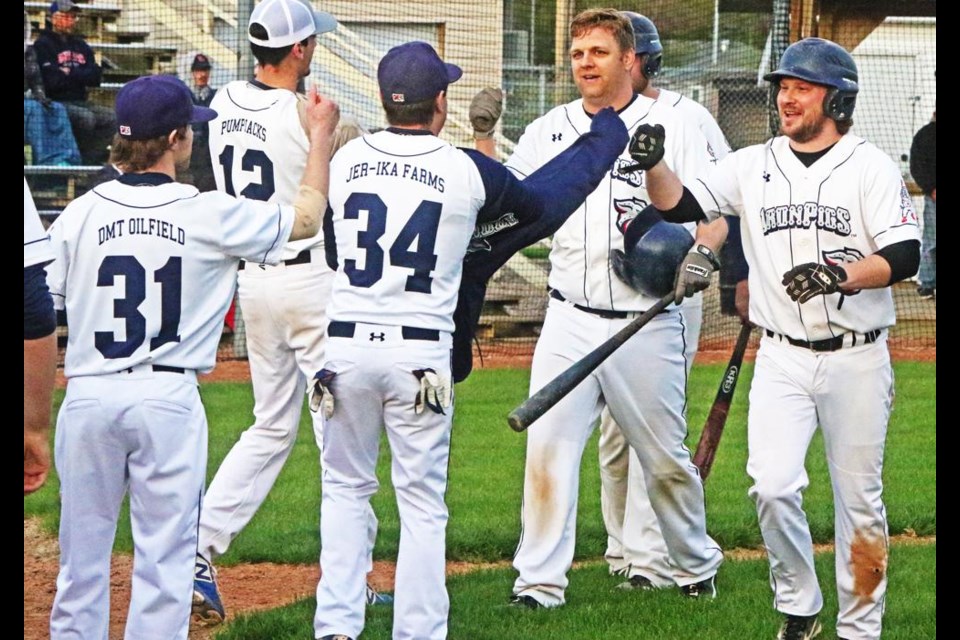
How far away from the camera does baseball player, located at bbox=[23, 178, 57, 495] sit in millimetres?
3840

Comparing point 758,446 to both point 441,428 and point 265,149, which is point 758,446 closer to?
point 441,428

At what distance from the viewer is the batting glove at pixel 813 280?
488 cm

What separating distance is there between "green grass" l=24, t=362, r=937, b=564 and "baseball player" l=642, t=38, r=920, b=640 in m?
1.83

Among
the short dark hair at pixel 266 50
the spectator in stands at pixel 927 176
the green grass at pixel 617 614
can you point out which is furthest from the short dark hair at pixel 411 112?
the spectator in stands at pixel 927 176

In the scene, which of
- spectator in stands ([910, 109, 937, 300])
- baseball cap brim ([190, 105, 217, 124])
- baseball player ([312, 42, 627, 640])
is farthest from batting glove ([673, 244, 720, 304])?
spectator in stands ([910, 109, 937, 300])

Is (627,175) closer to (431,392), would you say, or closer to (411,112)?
(411,112)

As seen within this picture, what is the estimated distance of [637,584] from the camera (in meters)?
6.20

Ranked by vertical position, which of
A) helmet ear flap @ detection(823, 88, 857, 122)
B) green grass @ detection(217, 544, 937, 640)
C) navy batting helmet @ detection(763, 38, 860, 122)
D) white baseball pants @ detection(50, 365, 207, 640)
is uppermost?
navy batting helmet @ detection(763, 38, 860, 122)

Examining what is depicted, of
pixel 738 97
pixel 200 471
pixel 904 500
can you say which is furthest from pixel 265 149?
pixel 738 97

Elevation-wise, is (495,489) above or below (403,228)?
below

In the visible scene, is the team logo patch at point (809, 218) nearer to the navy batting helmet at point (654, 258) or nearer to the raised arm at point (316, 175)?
the navy batting helmet at point (654, 258)

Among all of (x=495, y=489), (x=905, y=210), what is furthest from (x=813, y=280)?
(x=495, y=489)

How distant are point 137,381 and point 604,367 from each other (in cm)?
218

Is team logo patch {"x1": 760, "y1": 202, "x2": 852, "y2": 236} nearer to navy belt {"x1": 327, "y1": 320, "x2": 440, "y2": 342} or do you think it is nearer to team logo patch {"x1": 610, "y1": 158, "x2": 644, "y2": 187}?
team logo patch {"x1": 610, "y1": 158, "x2": 644, "y2": 187}
